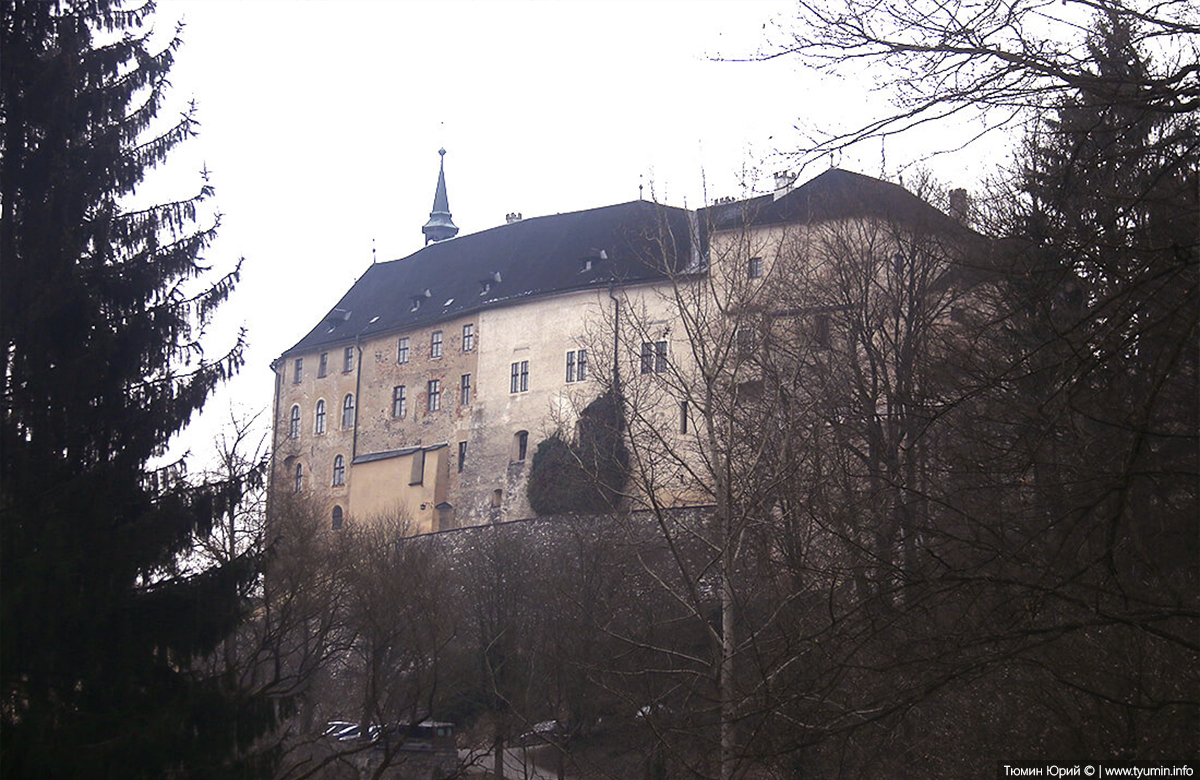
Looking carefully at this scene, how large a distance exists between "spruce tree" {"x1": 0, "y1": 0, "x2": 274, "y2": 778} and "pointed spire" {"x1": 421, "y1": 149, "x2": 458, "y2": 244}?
5413 cm

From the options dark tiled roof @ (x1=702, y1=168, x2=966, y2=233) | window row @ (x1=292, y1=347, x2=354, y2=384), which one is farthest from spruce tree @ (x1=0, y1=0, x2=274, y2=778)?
window row @ (x1=292, y1=347, x2=354, y2=384)

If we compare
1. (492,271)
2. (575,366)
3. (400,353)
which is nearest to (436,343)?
(400,353)

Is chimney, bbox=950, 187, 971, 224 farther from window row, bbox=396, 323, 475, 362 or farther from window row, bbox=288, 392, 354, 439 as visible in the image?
window row, bbox=288, 392, 354, 439

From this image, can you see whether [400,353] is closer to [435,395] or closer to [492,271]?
[435,395]

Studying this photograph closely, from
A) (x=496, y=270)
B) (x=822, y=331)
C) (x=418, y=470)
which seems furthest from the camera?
(x=496, y=270)

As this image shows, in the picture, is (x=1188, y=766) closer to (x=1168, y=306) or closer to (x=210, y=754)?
(x=1168, y=306)

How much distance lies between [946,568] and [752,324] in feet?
35.9

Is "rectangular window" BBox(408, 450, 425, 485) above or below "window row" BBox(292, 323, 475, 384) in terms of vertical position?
below

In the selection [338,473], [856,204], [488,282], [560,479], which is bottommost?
[560,479]

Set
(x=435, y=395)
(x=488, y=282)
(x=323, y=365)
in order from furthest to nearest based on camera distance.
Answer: (x=323, y=365)
(x=488, y=282)
(x=435, y=395)

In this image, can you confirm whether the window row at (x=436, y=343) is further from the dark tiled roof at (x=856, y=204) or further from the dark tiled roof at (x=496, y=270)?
the dark tiled roof at (x=856, y=204)

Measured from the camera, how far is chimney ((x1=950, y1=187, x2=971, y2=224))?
1716cm

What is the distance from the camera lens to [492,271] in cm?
4828

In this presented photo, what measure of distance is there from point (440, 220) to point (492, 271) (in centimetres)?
2003
